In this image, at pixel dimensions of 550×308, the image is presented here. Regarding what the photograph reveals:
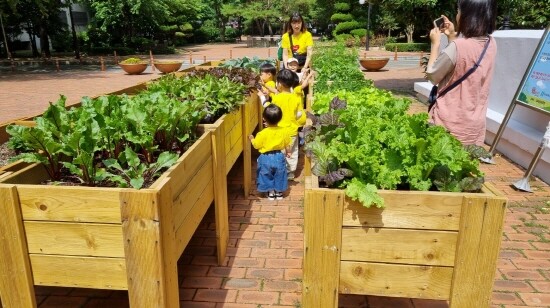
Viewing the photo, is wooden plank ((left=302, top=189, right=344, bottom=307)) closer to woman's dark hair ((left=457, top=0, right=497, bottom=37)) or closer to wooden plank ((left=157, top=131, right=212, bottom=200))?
wooden plank ((left=157, top=131, right=212, bottom=200))

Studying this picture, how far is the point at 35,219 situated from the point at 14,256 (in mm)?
241

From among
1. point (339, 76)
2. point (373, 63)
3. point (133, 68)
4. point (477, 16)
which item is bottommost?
point (133, 68)

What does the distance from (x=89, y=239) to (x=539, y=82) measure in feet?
17.6

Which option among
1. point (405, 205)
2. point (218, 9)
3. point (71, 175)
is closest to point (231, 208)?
point (71, 175)

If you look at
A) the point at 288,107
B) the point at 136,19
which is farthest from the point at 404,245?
the point at 136,19

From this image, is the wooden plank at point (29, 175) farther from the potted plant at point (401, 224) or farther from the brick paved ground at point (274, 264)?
the potted plant at point (401, 224)

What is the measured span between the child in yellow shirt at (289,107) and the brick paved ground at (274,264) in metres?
0.44

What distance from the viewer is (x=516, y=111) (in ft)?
21.4

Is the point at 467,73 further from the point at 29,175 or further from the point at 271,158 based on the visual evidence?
the point at 29,175

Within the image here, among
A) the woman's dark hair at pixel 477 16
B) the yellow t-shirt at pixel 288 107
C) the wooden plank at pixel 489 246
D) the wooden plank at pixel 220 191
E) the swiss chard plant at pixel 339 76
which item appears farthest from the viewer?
the swiss chard plant at pixel 339 76

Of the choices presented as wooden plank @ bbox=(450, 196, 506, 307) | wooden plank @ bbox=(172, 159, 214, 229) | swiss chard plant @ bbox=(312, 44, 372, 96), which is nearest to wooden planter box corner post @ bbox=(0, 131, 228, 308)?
wooden plank @ bbox=(172, 159, 214, 229)

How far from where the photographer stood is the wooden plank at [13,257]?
2262mm

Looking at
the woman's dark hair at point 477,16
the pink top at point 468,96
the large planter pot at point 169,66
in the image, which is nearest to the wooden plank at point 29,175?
the pink top at point 468,96

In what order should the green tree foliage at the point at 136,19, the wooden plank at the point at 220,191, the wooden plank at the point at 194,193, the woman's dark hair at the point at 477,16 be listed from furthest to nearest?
the green tree foliage at the point at 136,19 → the wooden plank at the point at 220,191 → the woman's dark hair at the point at 477,16 → the wooden plank at the point at 194,193
